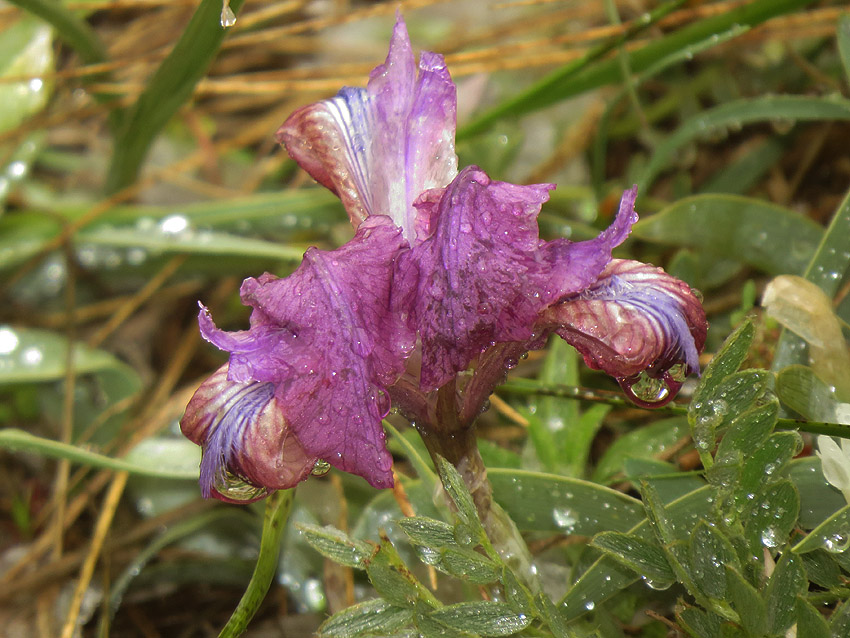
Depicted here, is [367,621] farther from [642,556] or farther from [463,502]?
[642,556]

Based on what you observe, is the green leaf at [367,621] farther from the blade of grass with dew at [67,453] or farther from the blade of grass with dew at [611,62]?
the blade of grass with dew at [611,62]

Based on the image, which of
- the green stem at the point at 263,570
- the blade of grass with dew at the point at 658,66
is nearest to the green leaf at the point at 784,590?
the green stem at the point at 263,570

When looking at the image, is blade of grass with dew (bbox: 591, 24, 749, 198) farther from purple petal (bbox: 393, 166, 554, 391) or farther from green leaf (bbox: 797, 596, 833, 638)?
green leaf (bbox: 797, 596, 833, 638)

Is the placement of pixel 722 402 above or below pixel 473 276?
below

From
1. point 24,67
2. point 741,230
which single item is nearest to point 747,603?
point 741,230

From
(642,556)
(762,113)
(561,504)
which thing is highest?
(762,113)

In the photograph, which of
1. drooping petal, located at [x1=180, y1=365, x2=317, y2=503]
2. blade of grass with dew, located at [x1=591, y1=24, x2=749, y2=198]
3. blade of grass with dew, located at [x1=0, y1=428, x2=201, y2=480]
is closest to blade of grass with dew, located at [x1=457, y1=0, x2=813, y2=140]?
blade of grass with dew, located at [x1=591, y1=24, x2=749, y2=198]
